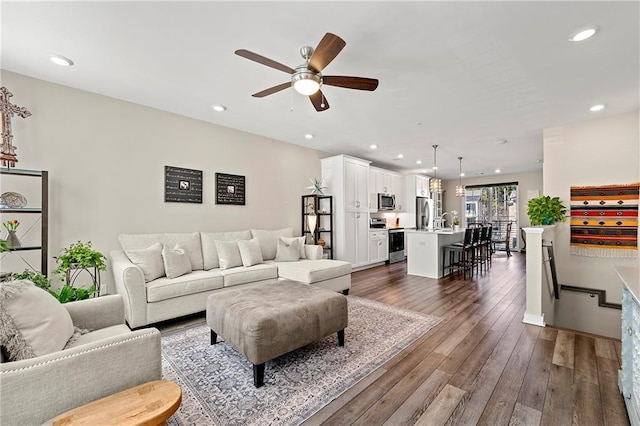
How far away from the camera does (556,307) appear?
4.21m

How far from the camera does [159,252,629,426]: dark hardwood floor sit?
1.68 m

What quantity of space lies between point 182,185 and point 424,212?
6806 millimetres

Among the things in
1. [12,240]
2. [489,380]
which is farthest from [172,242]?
[489,380]

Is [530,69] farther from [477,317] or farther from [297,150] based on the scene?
[297,150]

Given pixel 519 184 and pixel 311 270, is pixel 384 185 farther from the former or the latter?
pixel 519 184

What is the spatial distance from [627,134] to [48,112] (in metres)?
7.28

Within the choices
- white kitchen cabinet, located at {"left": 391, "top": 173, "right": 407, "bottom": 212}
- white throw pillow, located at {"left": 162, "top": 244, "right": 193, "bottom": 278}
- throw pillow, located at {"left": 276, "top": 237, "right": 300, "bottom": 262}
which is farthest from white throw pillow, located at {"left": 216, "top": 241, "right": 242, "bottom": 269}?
white kitchen cabinet, located at {"left": 391, "top": 173, "right": 407, "bottom": 212}

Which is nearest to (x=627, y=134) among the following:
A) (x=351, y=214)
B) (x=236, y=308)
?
(x=351, y=214)

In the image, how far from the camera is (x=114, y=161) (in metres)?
3.38

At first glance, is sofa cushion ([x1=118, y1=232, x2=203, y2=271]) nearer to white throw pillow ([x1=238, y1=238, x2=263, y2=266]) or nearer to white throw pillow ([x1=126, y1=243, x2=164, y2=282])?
white throw pillow ([x1=126, y1=243, x2=164, y2=282])

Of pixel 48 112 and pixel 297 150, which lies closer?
pixel 48 112

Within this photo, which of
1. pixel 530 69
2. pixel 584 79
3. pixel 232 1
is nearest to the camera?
pixel 232 1

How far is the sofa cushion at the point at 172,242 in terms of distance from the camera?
3283 mm

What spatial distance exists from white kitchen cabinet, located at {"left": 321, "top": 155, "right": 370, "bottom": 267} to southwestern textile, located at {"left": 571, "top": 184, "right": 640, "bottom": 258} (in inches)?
140
